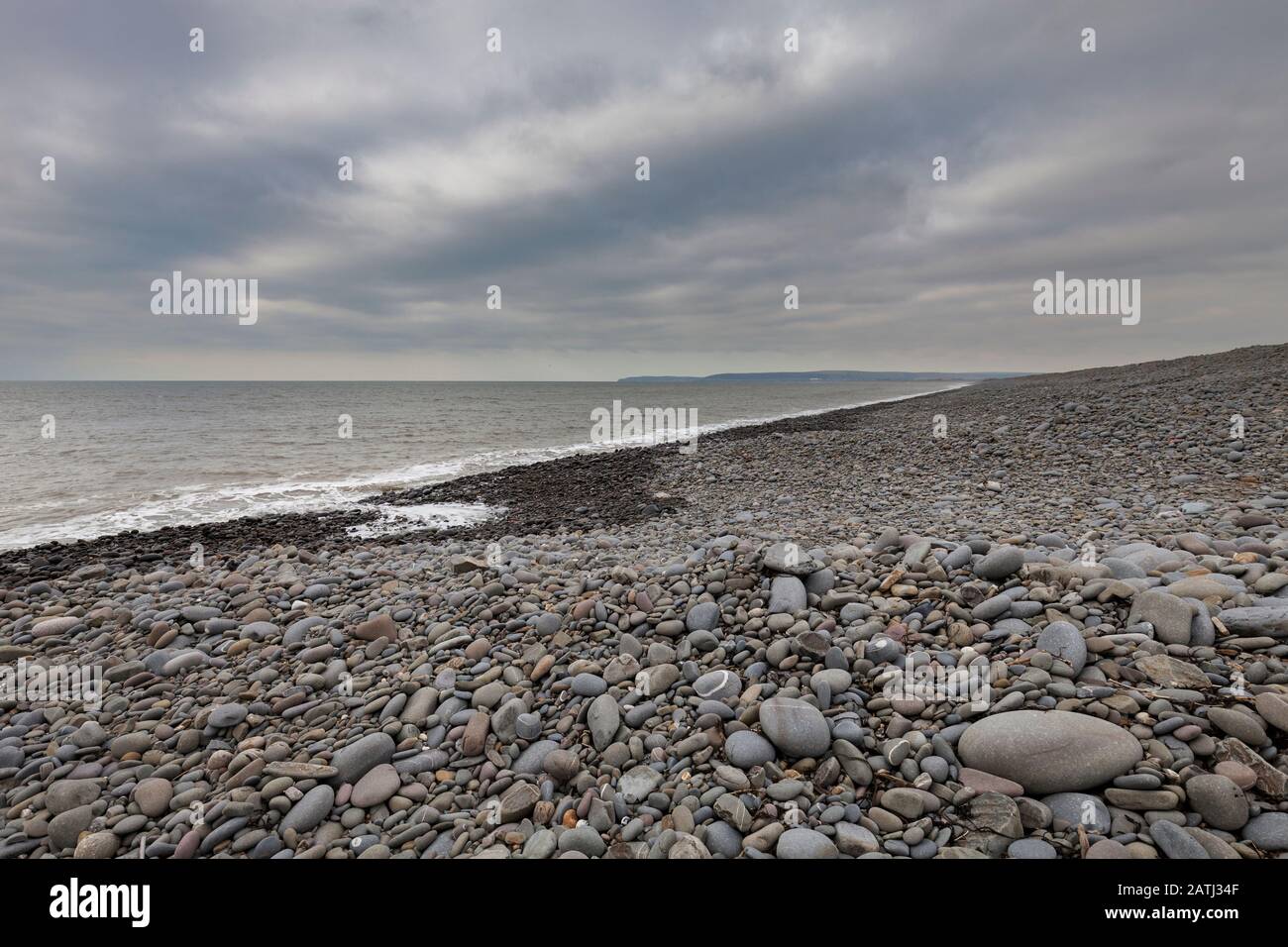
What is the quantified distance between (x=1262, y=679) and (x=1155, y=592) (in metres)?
0.84

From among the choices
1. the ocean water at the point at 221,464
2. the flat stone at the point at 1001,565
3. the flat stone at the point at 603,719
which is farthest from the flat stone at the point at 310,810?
the ocean water at the point at 221,464

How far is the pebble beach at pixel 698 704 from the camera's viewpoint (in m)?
2.98

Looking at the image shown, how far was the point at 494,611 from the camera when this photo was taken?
5.64 metres

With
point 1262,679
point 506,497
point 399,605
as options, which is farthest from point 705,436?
point 1262,679

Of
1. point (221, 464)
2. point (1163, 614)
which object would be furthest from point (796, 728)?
point (221, 464)

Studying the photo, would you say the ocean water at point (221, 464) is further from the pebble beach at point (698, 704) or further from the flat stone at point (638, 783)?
the flat stone at point (638, 783)

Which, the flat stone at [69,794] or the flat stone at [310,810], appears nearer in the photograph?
the flat stone at [310,810]

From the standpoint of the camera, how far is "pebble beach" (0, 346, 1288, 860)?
9.79ft

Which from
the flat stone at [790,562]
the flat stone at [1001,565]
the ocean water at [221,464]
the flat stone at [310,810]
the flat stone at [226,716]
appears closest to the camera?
the flat stone at [310,810]

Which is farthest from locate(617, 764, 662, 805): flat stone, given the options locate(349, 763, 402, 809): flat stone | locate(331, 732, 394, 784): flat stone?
locate(331, 732, 394, 784): flat stone

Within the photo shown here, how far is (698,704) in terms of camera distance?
4043mm

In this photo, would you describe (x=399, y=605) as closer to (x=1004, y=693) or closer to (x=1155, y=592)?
(x=1004, y=693)

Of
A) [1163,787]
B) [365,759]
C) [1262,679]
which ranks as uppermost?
[1262,679]

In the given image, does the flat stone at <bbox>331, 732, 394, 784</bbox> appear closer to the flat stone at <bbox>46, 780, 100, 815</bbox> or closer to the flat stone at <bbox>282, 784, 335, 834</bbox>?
the flat stone at <bbox>282, 784, 335, 834</bbox>
